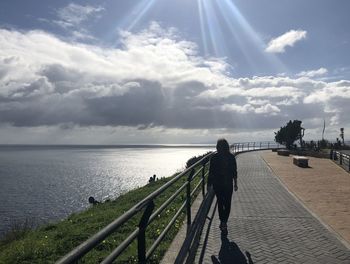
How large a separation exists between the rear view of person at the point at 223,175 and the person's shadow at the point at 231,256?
126 centimetres

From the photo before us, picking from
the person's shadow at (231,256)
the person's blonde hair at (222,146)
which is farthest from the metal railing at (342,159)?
the person's shadow at (231,256)

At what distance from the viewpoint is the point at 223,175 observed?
8.96 meters

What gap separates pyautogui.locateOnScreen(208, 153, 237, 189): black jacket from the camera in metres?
8.97

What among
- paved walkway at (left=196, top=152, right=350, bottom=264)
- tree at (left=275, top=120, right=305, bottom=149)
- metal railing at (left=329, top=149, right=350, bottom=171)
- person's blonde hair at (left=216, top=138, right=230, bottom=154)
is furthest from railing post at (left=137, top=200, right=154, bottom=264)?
tree at (left=275, top=120, right=305, bottom=149)

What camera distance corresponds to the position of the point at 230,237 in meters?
8.27

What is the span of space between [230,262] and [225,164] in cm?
272

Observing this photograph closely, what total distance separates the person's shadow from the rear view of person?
4.13 feet

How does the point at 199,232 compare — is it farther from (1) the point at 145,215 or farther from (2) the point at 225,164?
(1) the point at 145,215

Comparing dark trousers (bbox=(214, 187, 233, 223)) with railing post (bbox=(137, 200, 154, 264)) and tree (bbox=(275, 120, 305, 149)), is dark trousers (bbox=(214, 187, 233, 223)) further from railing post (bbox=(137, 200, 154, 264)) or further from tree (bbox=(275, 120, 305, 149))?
tree (bbox=(275, 120, 305, 149))

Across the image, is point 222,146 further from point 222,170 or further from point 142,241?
point 142,241

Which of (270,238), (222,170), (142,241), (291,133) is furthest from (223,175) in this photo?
(291,133)

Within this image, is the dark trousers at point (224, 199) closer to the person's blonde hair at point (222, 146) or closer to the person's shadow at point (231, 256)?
the person's blonde hair at point (222, 146)

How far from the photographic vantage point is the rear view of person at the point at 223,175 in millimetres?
8914

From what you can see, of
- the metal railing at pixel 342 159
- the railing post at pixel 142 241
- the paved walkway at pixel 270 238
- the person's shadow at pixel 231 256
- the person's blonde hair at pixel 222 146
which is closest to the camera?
the railing post at pixel 142 241
